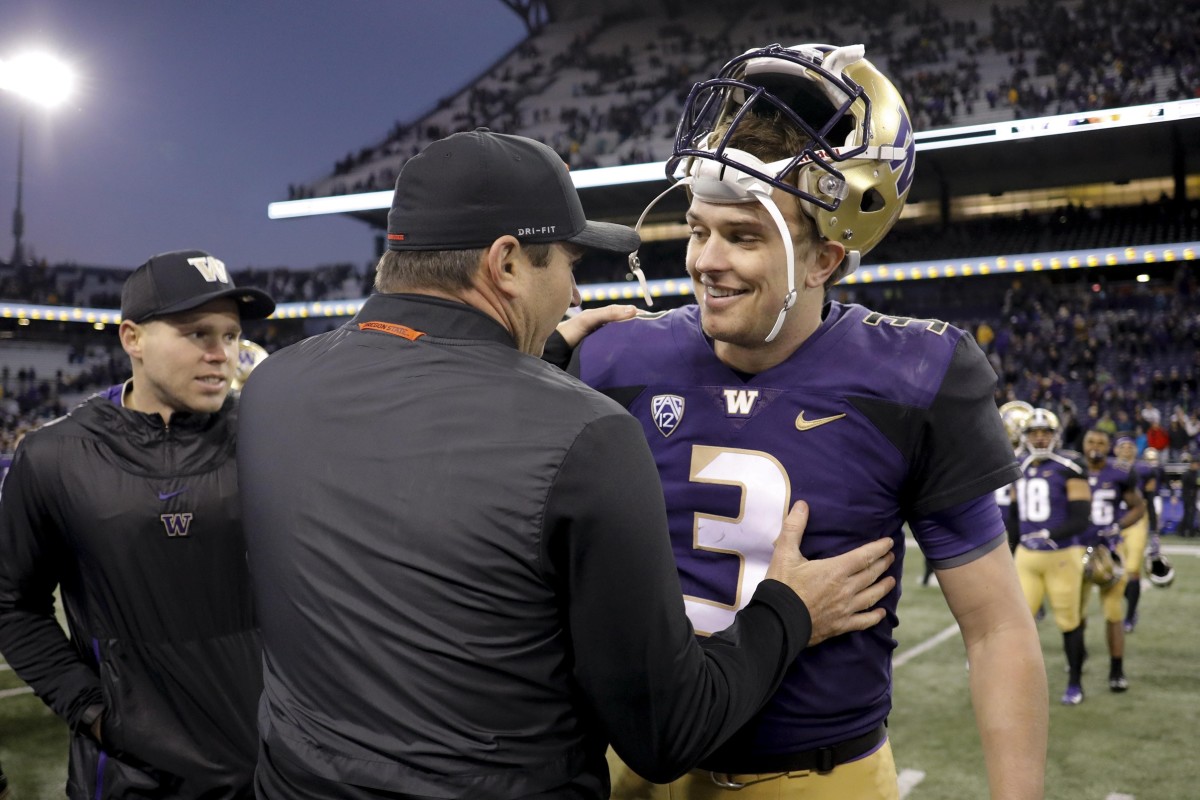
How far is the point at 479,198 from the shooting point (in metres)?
1.52

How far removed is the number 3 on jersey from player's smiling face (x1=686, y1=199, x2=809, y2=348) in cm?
22

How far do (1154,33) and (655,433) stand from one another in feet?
94.7

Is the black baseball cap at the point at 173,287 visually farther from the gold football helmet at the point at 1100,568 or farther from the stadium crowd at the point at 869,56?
the stadium crowd at the point at 869,56

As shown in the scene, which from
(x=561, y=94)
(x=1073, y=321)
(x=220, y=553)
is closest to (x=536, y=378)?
(x=220, y=553)

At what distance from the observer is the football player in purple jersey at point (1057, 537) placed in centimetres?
729

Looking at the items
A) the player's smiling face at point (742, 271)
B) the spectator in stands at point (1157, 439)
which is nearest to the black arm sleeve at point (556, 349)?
the player's smiling face at point (742, 271)

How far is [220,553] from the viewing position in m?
2.76

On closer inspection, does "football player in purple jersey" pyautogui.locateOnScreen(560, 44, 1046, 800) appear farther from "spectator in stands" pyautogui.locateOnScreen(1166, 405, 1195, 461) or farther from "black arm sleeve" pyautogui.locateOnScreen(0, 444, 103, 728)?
"spectator in stands" pyautogui.locateOnScreen(1166, 405, 1195, 461)

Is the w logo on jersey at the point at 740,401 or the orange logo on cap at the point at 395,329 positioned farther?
the w logo on jersey at the point at 740,401

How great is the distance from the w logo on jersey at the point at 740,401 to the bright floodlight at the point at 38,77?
32.5m

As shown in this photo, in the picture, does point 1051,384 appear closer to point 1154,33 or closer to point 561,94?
point 1154,33

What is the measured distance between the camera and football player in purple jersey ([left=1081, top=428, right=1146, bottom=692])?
24.8ft

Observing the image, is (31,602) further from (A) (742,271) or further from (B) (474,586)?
(A) (742,271)

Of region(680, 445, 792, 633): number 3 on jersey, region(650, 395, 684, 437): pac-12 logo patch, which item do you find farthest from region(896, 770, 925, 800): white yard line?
region(650, 395, 684, 437): pac-12 logo patch
